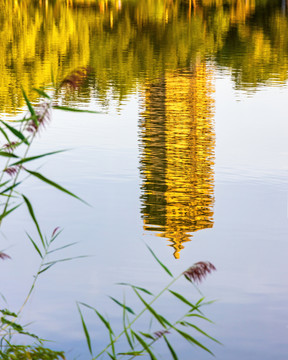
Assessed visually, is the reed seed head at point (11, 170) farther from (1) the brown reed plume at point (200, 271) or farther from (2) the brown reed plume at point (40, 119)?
A: (1) the brown reed plume at point (200, 271)

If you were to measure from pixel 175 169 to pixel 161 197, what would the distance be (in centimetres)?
241

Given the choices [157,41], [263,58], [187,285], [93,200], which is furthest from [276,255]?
[157,41]

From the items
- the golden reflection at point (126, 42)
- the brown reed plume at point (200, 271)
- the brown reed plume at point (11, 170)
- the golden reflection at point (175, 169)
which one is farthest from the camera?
the golden reflection at point (126, 42)

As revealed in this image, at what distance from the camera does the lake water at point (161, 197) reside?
34.1 feet

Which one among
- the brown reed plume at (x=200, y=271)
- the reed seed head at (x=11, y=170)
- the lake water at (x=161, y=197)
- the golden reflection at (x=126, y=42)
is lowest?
the brown reed plume at (x=200, y=271)

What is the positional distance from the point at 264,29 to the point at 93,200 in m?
55.3

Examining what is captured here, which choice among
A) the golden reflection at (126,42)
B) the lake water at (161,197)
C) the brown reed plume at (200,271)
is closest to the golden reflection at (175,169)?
the lake water at (161,197)

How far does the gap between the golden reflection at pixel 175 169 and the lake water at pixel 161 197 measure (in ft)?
0.17

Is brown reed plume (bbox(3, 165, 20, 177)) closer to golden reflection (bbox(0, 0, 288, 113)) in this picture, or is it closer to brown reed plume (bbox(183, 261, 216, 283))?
brown reed plume (bbox(183, 261, 216, 283))

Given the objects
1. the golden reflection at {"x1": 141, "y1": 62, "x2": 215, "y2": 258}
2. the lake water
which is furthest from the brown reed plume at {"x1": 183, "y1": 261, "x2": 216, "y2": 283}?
the golden reflection at {"x1": 141, "y1": 62, "x2": 215, "y2": 258}

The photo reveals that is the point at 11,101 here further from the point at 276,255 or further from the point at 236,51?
the point at 236,51

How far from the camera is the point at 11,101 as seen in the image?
29.5 meters

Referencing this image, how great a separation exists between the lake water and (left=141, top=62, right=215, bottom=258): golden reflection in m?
0.05

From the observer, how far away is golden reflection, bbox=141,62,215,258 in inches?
609
